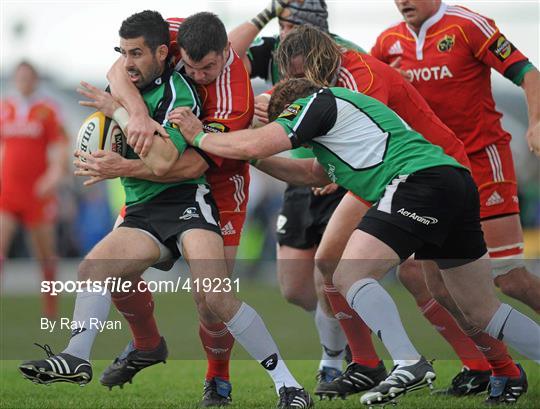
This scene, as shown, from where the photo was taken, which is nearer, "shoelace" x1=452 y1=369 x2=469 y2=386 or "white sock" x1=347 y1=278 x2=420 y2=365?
"white sock" x1=347 y1=278 x2=420 y2=365

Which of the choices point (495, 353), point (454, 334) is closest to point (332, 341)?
point (454, 334)

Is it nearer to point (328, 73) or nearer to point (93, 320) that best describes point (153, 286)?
point (93, 320)

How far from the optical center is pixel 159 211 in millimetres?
6281

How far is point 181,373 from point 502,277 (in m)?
2.83

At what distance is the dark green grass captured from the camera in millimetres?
6590

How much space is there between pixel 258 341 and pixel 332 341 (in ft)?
5.14

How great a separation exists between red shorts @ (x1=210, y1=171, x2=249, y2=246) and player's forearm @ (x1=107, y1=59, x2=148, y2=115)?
0.89 m

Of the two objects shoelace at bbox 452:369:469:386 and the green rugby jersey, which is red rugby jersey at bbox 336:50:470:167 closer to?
the green rugby jersey

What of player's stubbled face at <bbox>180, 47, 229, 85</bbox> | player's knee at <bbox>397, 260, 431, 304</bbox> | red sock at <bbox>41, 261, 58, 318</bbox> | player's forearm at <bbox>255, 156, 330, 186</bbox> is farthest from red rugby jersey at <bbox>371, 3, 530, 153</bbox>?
red sock at <bbox>41, 261, 58, 318</bbox>

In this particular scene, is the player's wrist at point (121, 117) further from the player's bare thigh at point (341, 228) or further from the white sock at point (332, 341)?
the white sock at point (332, 341)

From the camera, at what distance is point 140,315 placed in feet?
22.4

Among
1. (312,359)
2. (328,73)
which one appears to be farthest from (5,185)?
(328,73)

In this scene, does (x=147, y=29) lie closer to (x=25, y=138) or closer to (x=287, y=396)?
(x=287, y=396)

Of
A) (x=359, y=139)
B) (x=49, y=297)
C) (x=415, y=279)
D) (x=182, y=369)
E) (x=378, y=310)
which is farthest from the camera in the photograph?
(x=49, y=297)
